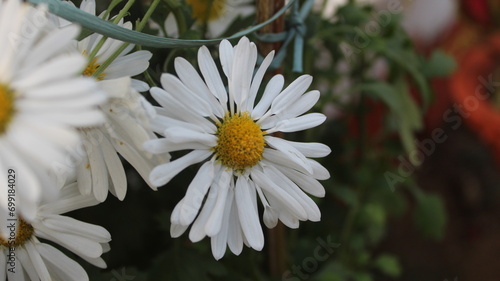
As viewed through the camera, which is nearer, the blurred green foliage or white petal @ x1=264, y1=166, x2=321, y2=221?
white petal @ x1=264, y1=166, x2=321, y2=221

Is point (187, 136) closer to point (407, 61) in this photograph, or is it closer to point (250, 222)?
point (250, 222)

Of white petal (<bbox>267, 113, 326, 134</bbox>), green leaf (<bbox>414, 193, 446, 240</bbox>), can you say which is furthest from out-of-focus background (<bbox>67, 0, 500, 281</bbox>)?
white petal (<bbox>267, 113, 326, 134</bbox>)

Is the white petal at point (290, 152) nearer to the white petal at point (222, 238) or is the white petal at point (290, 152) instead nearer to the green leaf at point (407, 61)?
the white petal at point (222, 238)

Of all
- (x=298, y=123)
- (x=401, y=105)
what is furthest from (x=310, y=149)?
(x=401, y=105)

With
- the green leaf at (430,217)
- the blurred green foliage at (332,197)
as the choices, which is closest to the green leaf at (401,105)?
the blurred green foliage at (332,197)

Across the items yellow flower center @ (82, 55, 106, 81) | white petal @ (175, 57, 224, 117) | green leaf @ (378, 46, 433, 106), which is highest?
green leaf @ (378, 46, 433, 106)

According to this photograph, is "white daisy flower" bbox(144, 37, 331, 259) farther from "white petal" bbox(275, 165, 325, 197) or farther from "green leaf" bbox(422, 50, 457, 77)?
"green leaf" bbox(422, 50, 457, 77)
